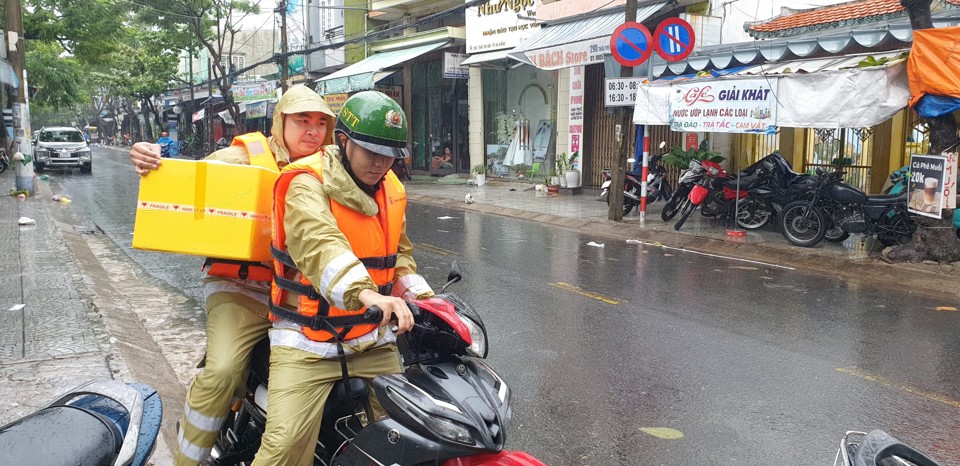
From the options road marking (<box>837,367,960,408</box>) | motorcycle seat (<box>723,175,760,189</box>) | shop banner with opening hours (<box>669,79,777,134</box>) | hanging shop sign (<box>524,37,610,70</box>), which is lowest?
road marking (<box>837,367,960,408</box>)

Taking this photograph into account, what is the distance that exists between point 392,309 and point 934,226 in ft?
30.6

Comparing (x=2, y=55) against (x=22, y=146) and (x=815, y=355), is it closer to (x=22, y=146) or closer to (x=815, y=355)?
(x=22, y=146)

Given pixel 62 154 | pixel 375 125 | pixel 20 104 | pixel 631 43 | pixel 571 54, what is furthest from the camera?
pixel 62 154

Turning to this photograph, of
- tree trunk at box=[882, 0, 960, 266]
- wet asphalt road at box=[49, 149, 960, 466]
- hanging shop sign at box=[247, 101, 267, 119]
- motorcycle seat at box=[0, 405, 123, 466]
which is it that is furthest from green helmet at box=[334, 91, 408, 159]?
hanging shop sign at box=[247, 101, 267, 119]

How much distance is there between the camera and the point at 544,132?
2128cm

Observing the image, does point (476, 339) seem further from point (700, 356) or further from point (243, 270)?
point (700, 356)

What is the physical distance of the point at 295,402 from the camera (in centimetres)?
259

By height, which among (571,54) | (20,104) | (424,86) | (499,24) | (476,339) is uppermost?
(499,24)

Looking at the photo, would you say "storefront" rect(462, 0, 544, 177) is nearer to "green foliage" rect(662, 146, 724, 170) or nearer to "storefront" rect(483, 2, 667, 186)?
"storefront" rect(483, 2, 667, 186)

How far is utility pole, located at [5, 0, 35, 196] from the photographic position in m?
15.9

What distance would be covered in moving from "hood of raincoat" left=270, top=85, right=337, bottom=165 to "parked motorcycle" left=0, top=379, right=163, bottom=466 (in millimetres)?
1443

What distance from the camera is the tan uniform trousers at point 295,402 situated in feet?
8.31

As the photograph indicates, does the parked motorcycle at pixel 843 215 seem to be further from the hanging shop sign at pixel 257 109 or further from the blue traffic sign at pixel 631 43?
the hanging shop sign at pixel 257 109

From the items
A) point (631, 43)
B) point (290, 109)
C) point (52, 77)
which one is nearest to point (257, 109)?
point (52, 77)
